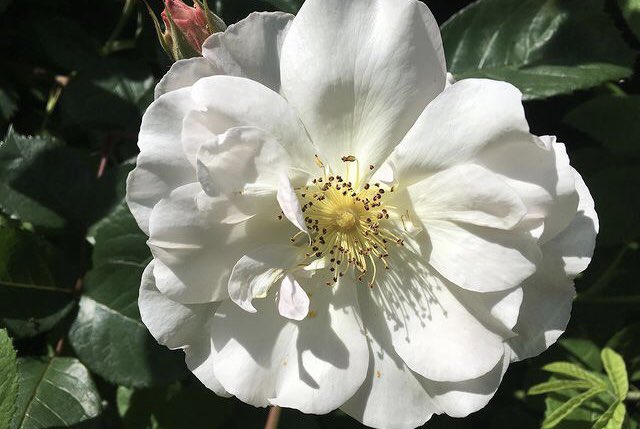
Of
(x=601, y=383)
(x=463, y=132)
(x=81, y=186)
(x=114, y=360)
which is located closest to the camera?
(x=463, y=132)

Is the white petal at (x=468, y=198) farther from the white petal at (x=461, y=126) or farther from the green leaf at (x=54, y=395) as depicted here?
the green leaf at (x=54, y=395)

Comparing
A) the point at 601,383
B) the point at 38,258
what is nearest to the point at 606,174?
the point at 601,383

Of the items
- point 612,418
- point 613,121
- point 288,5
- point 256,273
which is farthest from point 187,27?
point 612,418

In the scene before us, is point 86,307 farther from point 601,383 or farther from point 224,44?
point 601,383

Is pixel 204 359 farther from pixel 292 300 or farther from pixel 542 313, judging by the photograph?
pixel 542 313

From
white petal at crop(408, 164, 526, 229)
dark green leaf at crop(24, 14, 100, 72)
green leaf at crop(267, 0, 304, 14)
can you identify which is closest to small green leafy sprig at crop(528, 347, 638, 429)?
white petal at crop(408, 164, 526, 229)

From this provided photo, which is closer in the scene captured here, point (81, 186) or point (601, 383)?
point (601, 383)
